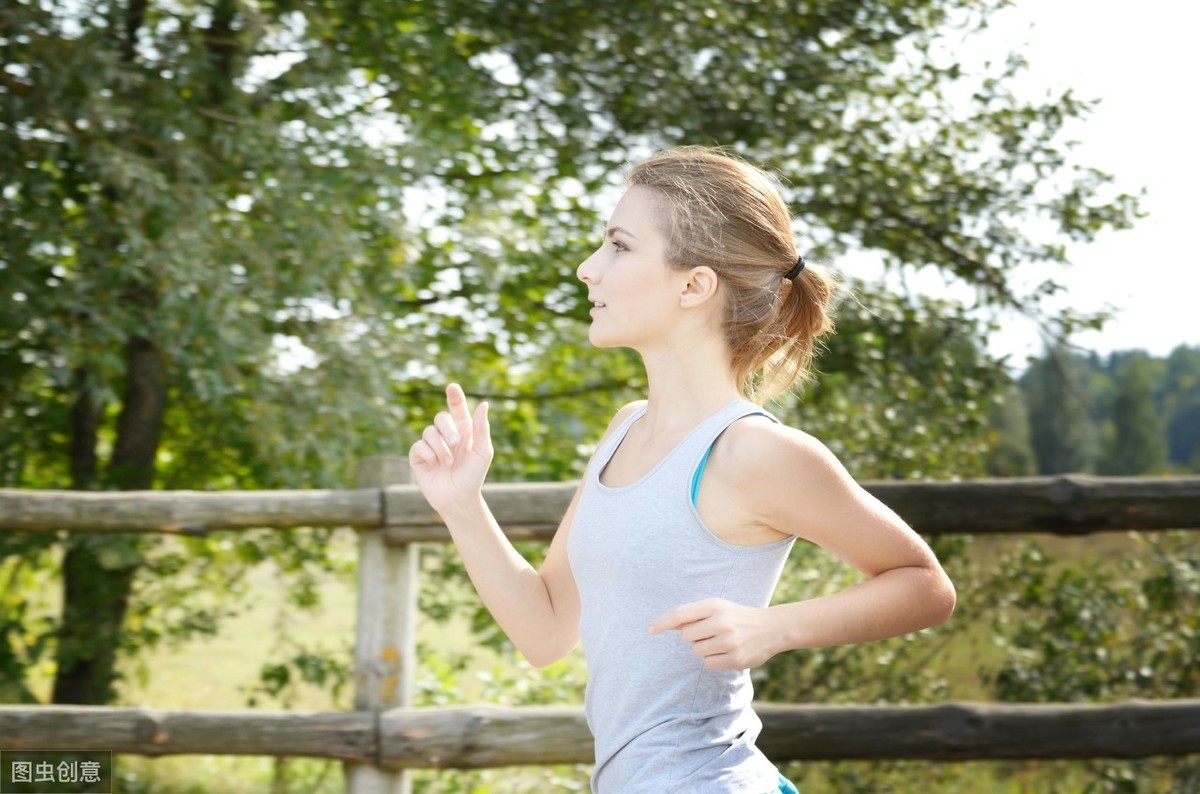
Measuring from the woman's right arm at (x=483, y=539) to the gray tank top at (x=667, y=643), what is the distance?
0.22m

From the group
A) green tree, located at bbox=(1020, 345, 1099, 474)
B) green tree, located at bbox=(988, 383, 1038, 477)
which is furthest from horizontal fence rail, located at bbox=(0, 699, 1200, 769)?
green tree, located at bbox=(1020, 345, 1099, 474)

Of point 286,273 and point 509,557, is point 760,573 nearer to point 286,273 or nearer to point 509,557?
point 509,557

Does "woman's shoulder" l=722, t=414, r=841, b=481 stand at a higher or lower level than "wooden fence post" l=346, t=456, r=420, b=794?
higher

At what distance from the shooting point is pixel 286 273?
4402 millimetres

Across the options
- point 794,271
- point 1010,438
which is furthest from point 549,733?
point 1010,438

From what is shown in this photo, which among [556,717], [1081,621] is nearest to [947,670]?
[1081,621]

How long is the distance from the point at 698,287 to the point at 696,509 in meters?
0.31

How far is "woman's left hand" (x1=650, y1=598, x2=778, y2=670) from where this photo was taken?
4.05 ft

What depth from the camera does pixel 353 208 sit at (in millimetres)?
4586

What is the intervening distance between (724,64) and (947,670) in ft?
8.98

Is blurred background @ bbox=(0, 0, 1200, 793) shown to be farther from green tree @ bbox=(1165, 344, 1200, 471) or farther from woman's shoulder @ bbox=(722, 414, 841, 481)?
woman's shoulder @ bbox=(722, 414, 841, 481)

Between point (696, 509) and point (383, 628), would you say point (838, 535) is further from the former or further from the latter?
point (383, 628)

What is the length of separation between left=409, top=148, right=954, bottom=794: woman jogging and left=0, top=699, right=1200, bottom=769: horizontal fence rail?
145 cm

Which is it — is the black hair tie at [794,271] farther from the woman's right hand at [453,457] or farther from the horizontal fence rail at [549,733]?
the horizontal fence rail at [549,733]
